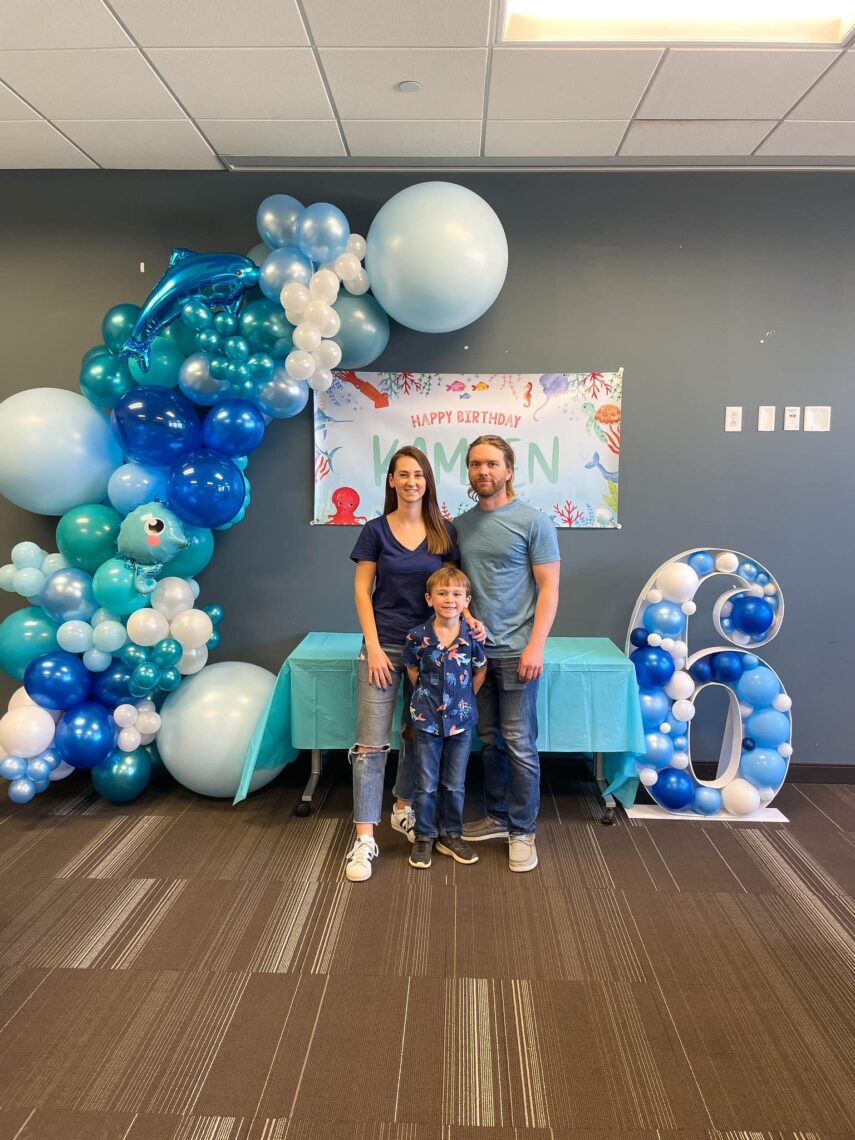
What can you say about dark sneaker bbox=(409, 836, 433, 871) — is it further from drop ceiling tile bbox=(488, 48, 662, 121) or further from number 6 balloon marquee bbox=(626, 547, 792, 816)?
drop ceiling tile bbox=(488, 48, 662, 121)

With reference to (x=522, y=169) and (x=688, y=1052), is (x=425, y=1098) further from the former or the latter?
(x=522, y=169)

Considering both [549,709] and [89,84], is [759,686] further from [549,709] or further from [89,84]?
[89,84]

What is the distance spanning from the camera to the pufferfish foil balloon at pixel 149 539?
2.83 meters

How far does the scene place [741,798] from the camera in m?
3.04

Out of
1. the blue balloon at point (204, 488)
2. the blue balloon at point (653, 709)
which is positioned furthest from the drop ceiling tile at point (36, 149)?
the blue balloon at point (653, 709)

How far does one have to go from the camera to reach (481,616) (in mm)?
2729

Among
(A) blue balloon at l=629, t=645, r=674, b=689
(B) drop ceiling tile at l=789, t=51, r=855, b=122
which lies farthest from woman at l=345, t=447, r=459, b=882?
(B) drop ceiling tile at l=789, t=51, r=855, b=122

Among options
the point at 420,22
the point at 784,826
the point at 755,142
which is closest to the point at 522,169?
the point at 755,142

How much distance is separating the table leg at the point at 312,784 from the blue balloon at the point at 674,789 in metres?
1.30

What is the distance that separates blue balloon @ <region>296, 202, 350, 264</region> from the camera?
9.23ft

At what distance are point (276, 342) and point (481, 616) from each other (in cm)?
123

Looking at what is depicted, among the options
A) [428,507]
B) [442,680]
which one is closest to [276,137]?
[428,507]

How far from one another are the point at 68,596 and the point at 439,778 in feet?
4.85

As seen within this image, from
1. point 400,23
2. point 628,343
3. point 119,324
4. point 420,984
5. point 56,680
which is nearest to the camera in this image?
point 420,984
